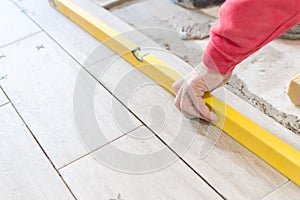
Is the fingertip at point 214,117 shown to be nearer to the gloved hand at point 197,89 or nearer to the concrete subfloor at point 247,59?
the gloved hand at point 197,89

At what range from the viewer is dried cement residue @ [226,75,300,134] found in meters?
1.19

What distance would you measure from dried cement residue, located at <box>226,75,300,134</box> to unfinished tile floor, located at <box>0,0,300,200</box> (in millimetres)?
67

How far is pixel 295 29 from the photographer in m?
1.54

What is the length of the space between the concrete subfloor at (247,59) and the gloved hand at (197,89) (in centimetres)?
24

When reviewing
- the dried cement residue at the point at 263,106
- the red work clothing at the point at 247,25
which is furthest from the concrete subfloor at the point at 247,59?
the red work clothing at the point at 247,25

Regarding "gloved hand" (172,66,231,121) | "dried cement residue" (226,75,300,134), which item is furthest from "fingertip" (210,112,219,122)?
"dried cement residue" (226,75,300,134)

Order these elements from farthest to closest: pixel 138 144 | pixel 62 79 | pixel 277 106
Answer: pixel 62 79
pixel 277 106
pixel 138 144

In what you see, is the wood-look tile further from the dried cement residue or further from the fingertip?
the dried cement residue

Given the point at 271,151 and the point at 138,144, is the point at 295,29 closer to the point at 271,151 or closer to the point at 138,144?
the point at 271,151

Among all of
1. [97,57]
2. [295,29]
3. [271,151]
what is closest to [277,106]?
[271,151]

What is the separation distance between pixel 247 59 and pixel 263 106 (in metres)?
0.27

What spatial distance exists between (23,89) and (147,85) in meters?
0.42

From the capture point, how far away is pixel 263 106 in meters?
1.27

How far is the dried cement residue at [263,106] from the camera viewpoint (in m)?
1.19
